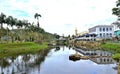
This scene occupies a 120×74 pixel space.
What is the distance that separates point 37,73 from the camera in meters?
44.2

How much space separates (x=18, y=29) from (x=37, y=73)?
109527 millimetres

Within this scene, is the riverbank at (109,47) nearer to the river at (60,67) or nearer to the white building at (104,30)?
the river at (60,67)

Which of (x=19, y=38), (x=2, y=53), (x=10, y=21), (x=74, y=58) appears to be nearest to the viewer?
(x=74, y=58)

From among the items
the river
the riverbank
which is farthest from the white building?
the river

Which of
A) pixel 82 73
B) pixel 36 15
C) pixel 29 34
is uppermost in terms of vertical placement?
pixel 36 15

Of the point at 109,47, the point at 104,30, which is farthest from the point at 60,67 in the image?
the point at 104,30

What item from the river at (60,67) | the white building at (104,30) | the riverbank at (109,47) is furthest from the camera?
the white building at (104,30)

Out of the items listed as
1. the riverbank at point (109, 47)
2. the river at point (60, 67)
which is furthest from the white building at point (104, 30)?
the river at point (60, 67)

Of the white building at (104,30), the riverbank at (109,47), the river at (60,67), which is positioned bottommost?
the river at (60,67)

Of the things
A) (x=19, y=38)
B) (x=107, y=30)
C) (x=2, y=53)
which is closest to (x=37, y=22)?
(x=19, y=38)

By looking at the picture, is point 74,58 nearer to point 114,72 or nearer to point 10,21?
point 114,72

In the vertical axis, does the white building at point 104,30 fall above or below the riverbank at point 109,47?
above

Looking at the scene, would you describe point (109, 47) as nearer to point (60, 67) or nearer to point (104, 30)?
point (60, 67)

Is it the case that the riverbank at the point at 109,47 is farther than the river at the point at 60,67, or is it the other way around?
the riverbank at the point at 109,47
